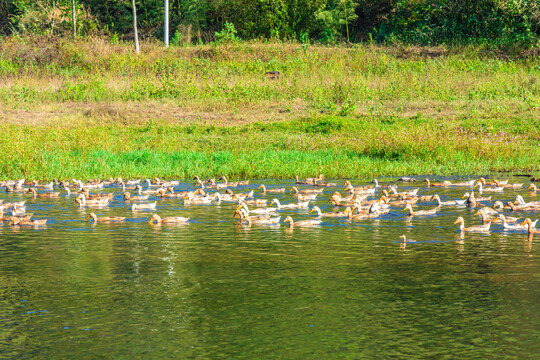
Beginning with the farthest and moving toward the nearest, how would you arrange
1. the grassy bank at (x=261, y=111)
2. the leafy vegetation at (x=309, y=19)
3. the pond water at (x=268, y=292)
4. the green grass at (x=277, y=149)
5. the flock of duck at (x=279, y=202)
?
the leafy vegetation at (x=309, y=19) < the grassy bank at (x=261, y=111) < the green grass at (x=277, y=149) < the flock of duck at (x=279, y=202) < the pond water at (x=268, y=292)

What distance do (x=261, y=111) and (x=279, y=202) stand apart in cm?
1859

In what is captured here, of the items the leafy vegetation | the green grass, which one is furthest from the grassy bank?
the leafy vegetation

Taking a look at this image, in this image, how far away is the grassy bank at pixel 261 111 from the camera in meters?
29.1

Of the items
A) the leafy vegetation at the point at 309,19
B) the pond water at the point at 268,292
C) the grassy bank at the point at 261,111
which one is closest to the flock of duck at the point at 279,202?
the pond water at the point at 268,292

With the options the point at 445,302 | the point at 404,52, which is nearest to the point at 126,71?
the point at 404,52

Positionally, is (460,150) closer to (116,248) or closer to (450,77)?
(450,77)

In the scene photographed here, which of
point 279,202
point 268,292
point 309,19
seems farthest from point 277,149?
point 309,19

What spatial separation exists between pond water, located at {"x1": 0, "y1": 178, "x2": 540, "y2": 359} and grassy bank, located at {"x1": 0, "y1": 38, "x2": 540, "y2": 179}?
11.4 metres

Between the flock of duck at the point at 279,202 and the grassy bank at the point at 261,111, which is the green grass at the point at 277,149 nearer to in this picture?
the grassy bank at the point at 261,111

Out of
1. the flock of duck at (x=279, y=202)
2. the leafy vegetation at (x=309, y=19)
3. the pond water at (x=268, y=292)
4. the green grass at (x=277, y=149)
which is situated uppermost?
the leafy vegetation at (x=309, y=19)

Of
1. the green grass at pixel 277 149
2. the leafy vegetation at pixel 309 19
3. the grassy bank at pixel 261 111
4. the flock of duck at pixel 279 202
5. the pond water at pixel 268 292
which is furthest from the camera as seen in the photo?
the leafy vegetation at pixel 309 19

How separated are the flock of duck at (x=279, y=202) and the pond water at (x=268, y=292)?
60cm

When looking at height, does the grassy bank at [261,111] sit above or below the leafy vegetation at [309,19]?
below

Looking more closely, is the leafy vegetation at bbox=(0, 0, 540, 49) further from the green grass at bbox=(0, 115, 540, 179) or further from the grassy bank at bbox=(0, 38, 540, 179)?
the green grass at bbox=(0, 115, 540, 179)
